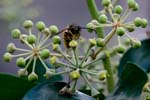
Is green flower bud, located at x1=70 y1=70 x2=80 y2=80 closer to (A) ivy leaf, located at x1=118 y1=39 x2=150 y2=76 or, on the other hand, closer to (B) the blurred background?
(A) ivy leaf, located at x1=118 y1=39 x2=150 y2=76

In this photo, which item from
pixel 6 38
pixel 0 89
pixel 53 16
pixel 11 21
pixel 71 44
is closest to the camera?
pixel 71 44

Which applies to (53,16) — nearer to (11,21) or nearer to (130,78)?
(11,21)

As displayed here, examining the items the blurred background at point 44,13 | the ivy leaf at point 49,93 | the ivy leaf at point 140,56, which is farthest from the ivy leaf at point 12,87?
the blurred background at point 44,13

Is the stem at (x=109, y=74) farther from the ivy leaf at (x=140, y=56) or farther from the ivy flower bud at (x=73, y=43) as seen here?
the ivy flower bud at (x=73, y=43)

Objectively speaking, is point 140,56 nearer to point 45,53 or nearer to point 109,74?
point 109,74

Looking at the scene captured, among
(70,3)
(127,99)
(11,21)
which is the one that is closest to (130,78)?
(127,99)
